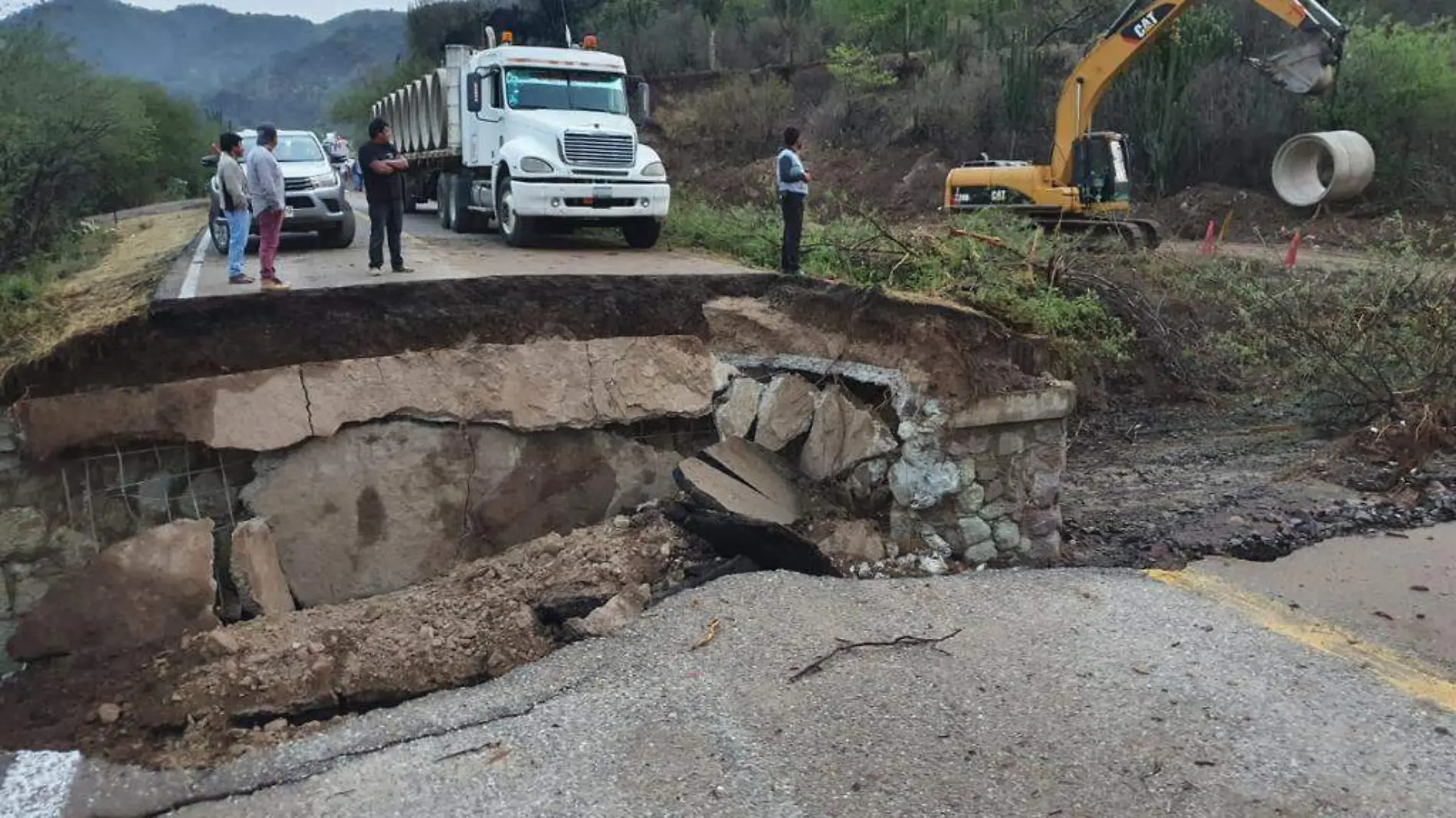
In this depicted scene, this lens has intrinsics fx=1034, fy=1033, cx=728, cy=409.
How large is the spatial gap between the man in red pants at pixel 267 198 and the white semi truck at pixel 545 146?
3.44 meters

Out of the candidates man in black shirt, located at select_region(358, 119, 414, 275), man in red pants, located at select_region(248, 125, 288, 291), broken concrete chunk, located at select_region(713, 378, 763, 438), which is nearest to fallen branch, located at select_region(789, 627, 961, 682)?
broken concrete chunk, located at select_region(713, 378, 763, 438)

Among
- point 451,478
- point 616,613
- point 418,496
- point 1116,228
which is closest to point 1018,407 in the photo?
point 616,613

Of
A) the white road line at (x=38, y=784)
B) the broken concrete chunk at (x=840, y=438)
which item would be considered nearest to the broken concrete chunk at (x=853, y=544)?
the broken concrete chunk at (x=840, y=438)

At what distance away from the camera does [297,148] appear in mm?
13547

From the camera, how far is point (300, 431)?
7004 mm

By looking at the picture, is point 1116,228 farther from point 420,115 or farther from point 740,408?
point 420,115

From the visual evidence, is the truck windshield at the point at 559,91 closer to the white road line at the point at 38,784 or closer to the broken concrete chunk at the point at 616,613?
the broken concrete chunk at the point at 616,613

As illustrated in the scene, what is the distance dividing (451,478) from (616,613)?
1865 millimetres

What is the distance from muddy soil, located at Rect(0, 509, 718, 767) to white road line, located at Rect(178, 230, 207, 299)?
2.75 metres

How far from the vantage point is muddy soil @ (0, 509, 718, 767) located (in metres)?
5.58

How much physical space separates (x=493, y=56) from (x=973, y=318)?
895 centimetres

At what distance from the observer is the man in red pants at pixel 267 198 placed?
894 cm

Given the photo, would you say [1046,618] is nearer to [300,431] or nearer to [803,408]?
[803,408]

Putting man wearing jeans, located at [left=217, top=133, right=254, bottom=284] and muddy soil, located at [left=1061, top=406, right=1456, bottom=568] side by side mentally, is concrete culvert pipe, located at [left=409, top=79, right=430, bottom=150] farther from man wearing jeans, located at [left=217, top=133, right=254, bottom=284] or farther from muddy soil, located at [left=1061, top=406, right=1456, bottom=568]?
muddy soil, located at [left=1061, top=406, right=1456, bottom=568]
